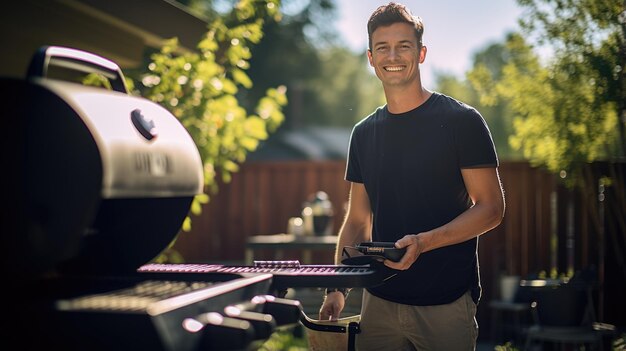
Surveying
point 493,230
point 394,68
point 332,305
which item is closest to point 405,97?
point 394,68

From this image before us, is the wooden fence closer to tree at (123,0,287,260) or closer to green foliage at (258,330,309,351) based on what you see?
green foliage at (258,330,309,351)

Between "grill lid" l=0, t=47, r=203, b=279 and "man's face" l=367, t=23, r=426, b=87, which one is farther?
"man's face" l=367, t=23, r=426, b=87

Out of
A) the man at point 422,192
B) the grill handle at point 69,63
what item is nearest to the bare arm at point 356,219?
the man at point 422,192

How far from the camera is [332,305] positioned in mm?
2945

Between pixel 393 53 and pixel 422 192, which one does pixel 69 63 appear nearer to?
pixel 393 53

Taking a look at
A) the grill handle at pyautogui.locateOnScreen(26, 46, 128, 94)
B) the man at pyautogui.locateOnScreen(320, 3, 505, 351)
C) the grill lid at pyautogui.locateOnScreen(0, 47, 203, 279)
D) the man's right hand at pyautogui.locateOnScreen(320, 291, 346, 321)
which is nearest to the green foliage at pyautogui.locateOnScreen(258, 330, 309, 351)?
the man's right hand at pyautogui.locateOnScreen(320, 291, 346, 321)

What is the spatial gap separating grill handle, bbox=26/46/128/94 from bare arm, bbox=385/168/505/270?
926mm

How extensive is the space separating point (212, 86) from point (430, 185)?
102 inches

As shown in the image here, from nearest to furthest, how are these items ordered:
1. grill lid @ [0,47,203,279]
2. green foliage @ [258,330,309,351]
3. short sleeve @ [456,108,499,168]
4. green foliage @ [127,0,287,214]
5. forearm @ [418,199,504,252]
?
grill lid @ [0,47,203,279], forearm @ [418,199,504,252], short sleeve @ [456,108,499,168], green foliage @ [127,0,287,214], green foliage @ [258,330,309,351]

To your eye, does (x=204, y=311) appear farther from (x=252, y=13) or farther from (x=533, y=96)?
(x=533, y=96)

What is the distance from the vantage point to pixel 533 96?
740 centimetres

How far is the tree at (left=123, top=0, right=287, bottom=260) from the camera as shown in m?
4.89

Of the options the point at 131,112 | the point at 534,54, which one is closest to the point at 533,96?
the point at 534,54

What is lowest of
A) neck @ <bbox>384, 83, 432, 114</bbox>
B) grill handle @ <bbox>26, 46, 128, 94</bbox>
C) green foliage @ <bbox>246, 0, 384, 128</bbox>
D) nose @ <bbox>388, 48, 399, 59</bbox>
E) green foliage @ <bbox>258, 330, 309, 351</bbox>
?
green foliage @ <bbox>258, 330, 309, 351</bbox>
